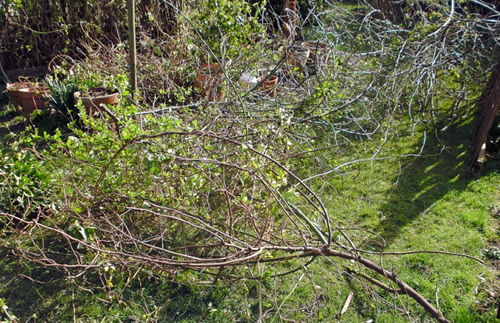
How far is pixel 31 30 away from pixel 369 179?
5.70 metres

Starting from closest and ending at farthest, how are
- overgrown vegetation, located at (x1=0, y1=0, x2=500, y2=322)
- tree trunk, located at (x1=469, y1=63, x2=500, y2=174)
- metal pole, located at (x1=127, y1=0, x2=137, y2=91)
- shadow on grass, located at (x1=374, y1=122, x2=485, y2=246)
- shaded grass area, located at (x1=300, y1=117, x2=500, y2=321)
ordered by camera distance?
overgrown vegetation, located at (x1=0, y1=0, x2=500, y2=322), shaded grass area, located at (x1=300, y1=117, x2=500, y2=321), shadow on grass, located at (x1=374, y1=122, x2=485, y2=246), metal pole, located at (x1=127, y1=0, x2=137, y2=91), tree trunk, located at (x1=469, y1=63, x2=500, y2=174)

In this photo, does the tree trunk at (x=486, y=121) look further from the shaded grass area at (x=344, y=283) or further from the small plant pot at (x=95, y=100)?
the small plant pot at (x=95, y=100)

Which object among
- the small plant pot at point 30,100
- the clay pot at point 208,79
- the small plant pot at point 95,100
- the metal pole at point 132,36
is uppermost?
the metal pole at point 132,36

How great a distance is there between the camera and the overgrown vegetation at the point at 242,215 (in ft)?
10.0

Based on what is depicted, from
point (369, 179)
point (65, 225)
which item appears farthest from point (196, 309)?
point (369, 179)

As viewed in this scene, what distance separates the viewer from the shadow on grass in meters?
4.24

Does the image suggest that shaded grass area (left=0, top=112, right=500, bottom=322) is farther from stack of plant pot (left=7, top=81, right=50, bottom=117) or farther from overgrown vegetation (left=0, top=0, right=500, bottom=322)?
stack of plant pot (left=7, top=81, right=50, bottom=117)

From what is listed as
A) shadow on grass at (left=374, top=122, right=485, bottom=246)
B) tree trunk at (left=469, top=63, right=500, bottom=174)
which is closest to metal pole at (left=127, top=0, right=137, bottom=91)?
shadow on grass at (left=374, top=122, right=485, bottom=246)

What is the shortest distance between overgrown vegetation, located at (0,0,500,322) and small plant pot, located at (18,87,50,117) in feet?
2.03

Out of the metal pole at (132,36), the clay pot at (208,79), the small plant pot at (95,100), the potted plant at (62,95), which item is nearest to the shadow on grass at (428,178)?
the clay pot at (208,79)

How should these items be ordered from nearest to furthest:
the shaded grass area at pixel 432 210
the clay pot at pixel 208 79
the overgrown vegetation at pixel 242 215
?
the overgrown vegetation at pixel 242 215, the shaded grass area at pixel 432 210, the clay pot at pixel 208 79

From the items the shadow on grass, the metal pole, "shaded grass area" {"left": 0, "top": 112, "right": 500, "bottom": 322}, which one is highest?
the metal pole

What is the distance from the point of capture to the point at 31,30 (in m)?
6.74

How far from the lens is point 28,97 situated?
6176 millimetres
